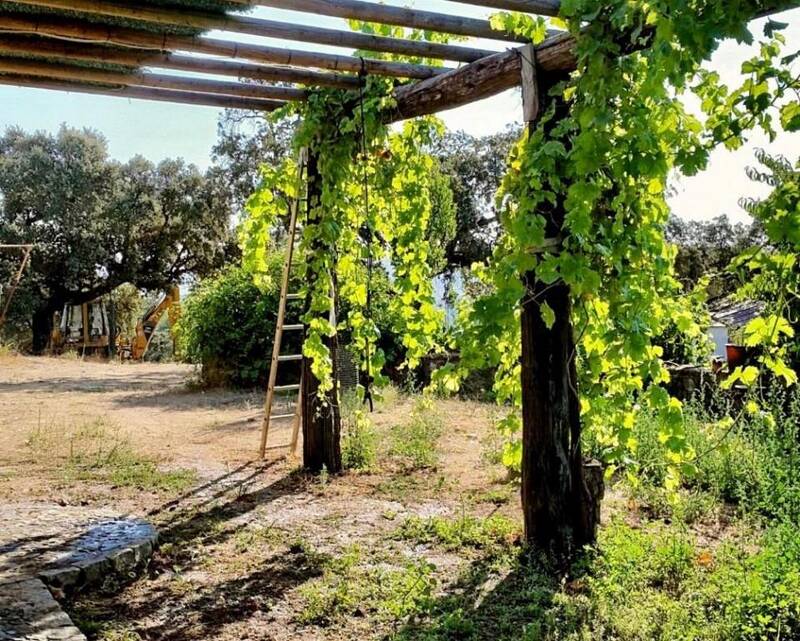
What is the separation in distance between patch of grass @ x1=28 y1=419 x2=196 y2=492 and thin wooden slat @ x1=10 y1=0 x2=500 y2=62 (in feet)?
9.40

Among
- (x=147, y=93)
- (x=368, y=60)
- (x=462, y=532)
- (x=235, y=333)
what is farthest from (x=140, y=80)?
(x=235, y=333)

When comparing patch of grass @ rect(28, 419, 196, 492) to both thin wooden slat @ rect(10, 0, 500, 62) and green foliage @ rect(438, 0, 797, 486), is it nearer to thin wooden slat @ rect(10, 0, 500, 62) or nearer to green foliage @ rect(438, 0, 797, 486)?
green foliage @ rect(438, 0, 797, 486)

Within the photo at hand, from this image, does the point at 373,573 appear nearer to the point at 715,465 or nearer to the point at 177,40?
the point at 715,465

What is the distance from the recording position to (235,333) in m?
9.59

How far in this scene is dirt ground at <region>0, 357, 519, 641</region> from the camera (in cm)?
267

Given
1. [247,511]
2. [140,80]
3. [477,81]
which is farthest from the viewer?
[247,511]

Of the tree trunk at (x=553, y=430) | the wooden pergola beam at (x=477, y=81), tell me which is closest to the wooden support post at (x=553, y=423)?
the tree trunk at (x=553, y=430)

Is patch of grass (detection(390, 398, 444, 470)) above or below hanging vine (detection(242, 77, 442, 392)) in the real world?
below

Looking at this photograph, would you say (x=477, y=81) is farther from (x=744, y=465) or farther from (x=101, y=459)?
(x=101, y=459)

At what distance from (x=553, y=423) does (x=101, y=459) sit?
367cm

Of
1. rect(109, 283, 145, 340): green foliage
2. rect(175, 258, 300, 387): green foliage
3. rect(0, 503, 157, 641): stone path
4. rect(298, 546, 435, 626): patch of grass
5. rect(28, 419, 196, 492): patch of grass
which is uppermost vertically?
rect(109, 283, 145, 340): green foliage

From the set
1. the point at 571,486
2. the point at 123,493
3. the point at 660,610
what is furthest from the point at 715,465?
the point at 123,493

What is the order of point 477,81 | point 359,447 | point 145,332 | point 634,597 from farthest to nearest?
point 145,332 → point 359,447 → point 477,81 → point 634,597

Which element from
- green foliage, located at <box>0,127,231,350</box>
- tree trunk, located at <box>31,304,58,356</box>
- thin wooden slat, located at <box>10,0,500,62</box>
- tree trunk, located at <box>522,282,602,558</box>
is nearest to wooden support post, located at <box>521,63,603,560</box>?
tree trunk, located at <box>522,282,602,558</box>
